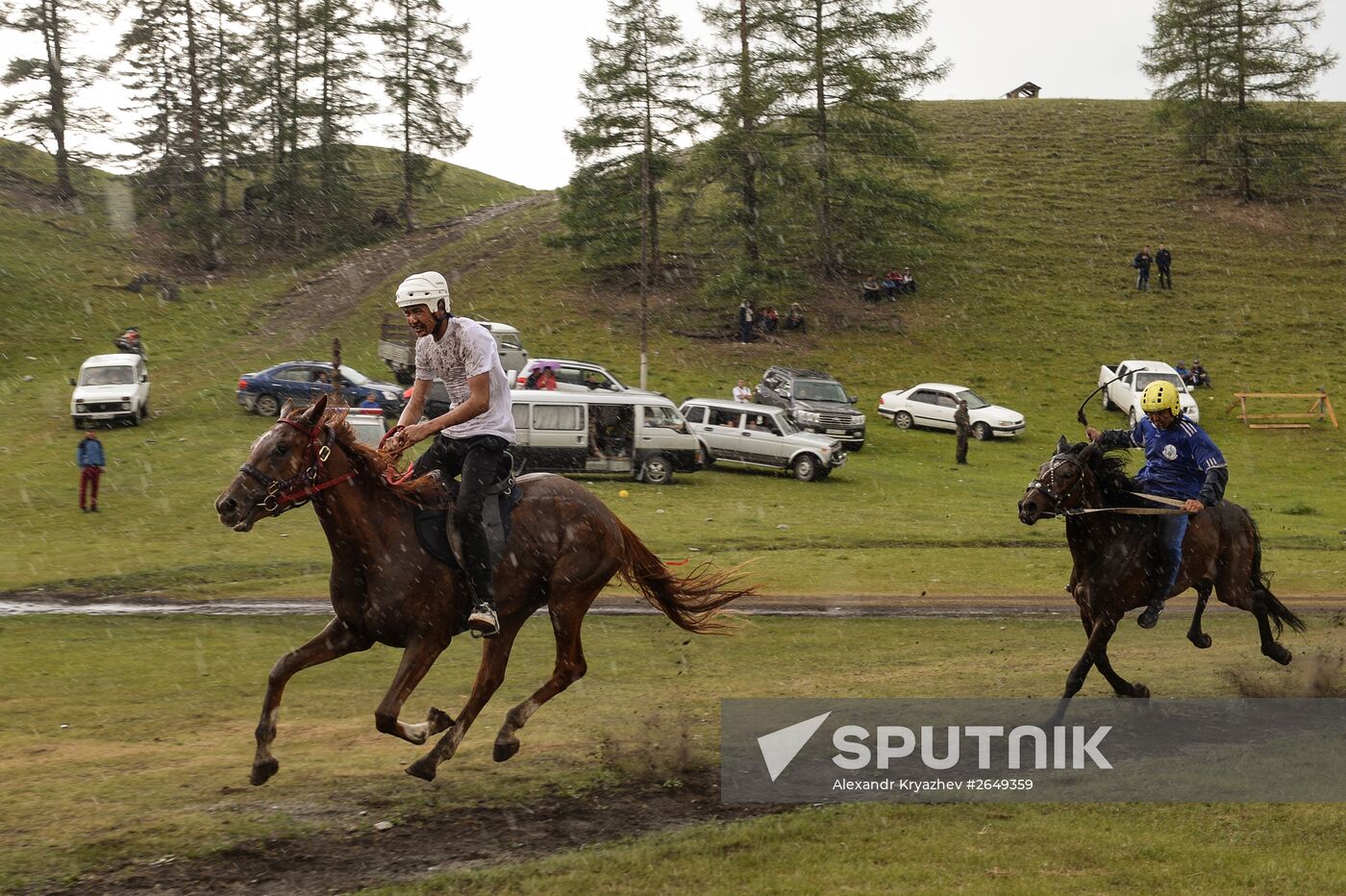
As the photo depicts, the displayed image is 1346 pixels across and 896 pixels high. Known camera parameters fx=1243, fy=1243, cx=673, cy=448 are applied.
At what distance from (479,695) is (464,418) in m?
2.06

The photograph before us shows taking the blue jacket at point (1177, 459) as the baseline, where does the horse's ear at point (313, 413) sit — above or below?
above

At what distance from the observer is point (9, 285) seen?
57312mm

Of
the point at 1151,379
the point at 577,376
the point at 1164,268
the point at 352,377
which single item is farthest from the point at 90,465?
the point at 1164,268

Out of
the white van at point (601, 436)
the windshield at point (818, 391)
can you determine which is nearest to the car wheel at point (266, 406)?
the white van at point (601, 436)

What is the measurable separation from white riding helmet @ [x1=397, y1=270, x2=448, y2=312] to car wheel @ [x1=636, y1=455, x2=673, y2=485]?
22710 millimetres

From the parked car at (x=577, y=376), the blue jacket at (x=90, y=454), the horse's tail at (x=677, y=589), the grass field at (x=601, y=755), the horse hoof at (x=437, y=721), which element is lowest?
the grass field at (x=601, y=755)

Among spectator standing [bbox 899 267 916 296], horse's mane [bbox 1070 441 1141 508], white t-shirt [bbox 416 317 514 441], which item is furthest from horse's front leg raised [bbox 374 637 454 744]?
spectator standing [bbox 899 267 916 296]

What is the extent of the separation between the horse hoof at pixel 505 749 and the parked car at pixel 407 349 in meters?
32.0

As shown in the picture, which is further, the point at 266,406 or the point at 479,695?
the point at 266,406

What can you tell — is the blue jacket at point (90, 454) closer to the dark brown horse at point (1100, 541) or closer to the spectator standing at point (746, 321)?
the dark brown horse at point (1100, 541)

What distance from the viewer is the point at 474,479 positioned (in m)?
9.13

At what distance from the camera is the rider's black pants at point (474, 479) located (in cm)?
905

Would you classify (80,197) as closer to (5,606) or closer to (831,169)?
(831,169)

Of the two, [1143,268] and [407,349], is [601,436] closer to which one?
[407,349]
